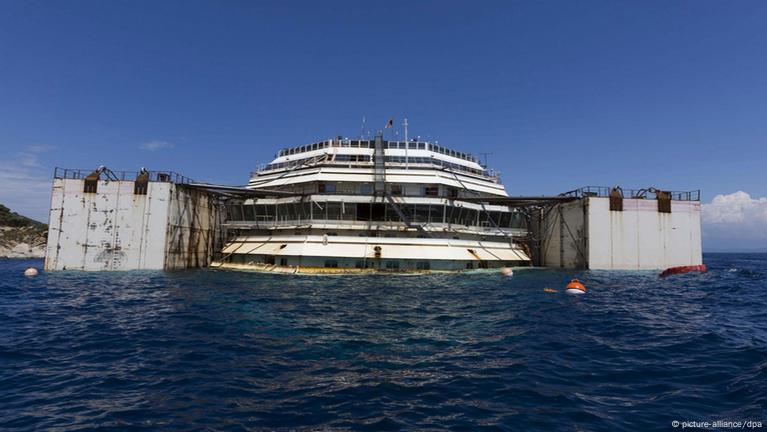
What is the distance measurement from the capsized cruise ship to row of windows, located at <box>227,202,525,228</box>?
0.12 meters

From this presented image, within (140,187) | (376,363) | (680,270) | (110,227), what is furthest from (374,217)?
(376,363)

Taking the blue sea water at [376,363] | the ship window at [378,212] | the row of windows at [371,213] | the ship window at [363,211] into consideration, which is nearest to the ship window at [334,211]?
the row of windows at [371,213]

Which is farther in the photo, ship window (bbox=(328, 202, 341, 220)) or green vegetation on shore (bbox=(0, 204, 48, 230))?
green vegetation on shore (bbox=(0, 204, 48, 230))

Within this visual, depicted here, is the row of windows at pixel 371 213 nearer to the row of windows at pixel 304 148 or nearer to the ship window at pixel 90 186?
the row of windows at pixel 304 148

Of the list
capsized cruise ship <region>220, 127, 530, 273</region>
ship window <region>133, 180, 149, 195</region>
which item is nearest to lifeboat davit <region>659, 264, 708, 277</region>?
capsized cruise ship <region>220, 127, 530, 273</region>

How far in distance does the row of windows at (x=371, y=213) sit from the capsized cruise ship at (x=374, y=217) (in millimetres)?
124

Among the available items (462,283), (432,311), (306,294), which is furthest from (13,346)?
(462,283)

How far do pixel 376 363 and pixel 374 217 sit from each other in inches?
→ 1493

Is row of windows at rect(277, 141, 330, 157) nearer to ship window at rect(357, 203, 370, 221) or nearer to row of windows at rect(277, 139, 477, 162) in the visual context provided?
row of windows at rect(277, 139, 477, 162)

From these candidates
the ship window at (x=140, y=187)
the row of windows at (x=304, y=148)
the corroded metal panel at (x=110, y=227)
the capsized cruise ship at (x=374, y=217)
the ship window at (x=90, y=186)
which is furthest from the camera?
the row of windows at (x=304, y=148)

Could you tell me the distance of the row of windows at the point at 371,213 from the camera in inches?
1949

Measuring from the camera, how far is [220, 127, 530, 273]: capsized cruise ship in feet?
155

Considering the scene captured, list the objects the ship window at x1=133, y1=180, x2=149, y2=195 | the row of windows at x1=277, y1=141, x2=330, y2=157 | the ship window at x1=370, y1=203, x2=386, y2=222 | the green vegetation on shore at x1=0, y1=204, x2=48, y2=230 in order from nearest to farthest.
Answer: the ship window at x1=133, y1=180, x2=149, y2=195, the ship window at x1=370, y1=203, x2=386, y2=222, the row of windows at x1=277, y1=141, x2=330, y2=157, the green vegetation on shore at x1=0, y1=204, x2=48, y2=230

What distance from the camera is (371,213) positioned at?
50.1m
